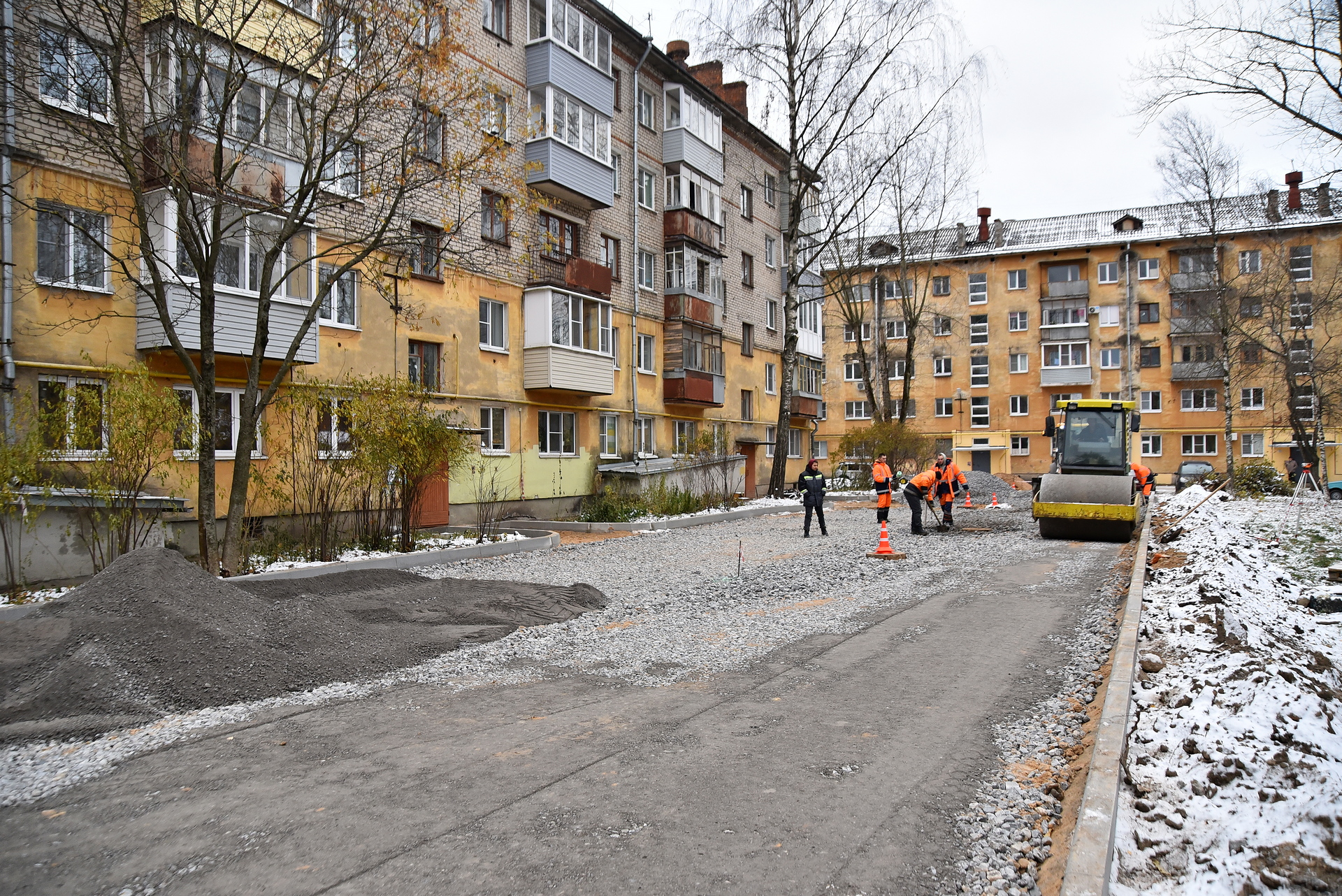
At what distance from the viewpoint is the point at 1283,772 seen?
434 cm

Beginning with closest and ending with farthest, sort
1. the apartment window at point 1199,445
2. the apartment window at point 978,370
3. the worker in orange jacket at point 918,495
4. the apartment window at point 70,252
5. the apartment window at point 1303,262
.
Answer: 1. the apartment window at point 70,252
2. the worker in orange jacket at point 918,495
3. the apartment window at point 1303,262
4. the apartment window at point 1199,445
5. the apartment window at point 978,370

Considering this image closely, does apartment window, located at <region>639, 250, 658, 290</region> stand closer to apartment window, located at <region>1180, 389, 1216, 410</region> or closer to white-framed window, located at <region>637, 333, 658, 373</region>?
white-framed window, located at <region>637, 333, 658, 373</region>

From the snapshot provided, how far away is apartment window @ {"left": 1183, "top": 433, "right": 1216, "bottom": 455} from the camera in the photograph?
166 ft

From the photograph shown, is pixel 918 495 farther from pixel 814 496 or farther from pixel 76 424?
pixel 76 424

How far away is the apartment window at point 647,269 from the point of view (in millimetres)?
29625

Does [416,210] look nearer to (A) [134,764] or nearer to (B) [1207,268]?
(A) [134,764]

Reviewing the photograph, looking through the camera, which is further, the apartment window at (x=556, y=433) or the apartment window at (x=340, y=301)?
the apartment window at (x=556, y=433)

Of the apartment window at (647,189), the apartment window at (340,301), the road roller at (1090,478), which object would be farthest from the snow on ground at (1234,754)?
the apartment window at (647,189)

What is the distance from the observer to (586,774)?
15.8 ft

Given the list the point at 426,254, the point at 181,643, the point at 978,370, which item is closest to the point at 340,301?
the point at 426,254

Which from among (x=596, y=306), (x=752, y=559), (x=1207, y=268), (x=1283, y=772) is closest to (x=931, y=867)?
(x=1283, y=772)

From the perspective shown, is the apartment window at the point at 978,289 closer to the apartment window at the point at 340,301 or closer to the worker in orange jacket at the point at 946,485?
the worker in orange jacket at the point at 946,485

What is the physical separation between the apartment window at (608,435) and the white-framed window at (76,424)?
1640cm

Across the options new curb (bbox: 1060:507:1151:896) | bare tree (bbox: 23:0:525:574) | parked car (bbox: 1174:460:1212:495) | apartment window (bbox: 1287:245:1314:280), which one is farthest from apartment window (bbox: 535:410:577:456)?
apartment window (bbox: 1287:245:1314:280)
